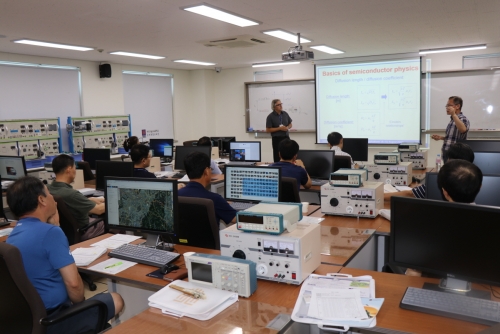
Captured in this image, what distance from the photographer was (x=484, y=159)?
409cm

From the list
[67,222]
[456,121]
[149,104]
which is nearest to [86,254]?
[67,222]

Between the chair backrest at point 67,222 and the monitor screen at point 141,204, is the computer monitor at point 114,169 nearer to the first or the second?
the chair backrest at point 67,222

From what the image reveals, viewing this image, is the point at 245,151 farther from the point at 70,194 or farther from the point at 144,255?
the point at 144,255

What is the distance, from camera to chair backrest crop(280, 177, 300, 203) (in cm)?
382

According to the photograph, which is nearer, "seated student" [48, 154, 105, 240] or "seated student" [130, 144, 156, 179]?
"seated student" [48, 154, 105, 240]

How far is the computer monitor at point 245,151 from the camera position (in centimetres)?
691

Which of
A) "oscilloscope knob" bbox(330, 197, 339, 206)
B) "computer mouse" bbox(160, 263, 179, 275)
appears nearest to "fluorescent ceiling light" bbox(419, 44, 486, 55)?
"oscilloscope knob" bbox(330, 197, 339, 206)

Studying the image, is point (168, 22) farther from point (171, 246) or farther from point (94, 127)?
point (94, 127)

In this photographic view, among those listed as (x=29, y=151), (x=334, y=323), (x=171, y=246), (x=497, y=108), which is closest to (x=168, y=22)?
(x=171, y=246)

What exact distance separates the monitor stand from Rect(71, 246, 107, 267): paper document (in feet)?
6.14

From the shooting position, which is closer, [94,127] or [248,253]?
[248,253]

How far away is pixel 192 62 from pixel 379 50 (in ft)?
12.2

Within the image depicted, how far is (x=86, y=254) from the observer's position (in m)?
2.66

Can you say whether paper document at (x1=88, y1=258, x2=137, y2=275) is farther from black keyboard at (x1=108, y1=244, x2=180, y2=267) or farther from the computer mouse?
the computer mouse
